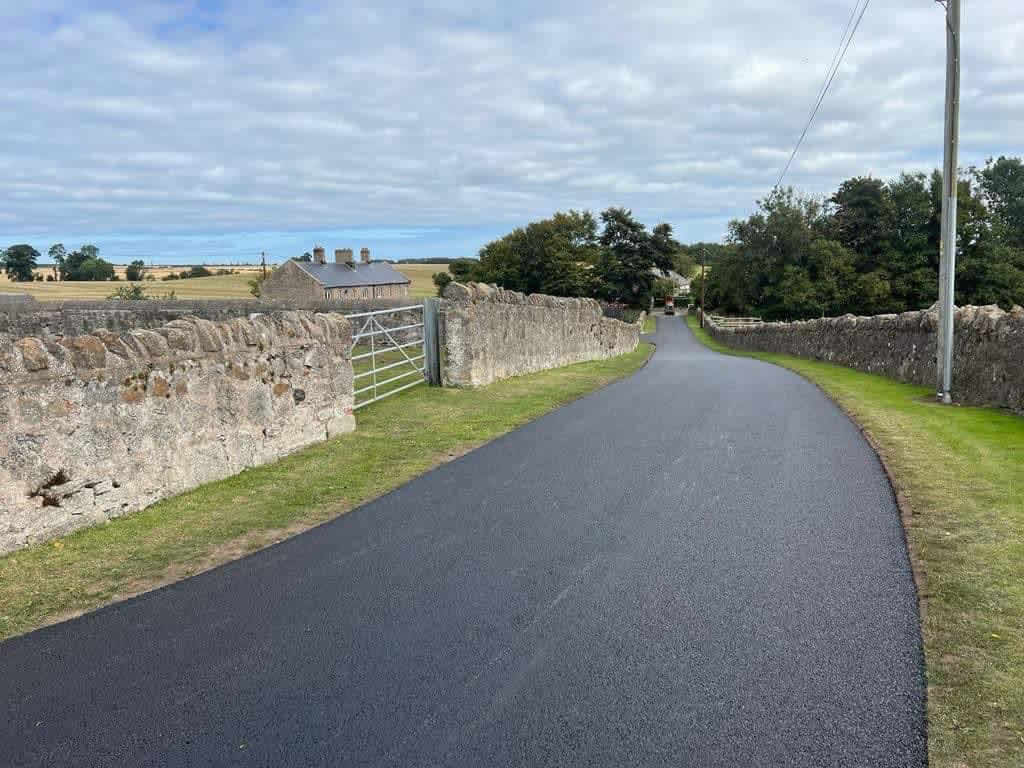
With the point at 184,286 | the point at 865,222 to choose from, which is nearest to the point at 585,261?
the point at 865,222

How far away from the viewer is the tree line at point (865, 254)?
222 ft

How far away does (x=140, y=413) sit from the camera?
6.66m

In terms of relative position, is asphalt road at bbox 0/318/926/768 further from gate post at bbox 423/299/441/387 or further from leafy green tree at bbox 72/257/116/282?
leafy green tree at bbox 72/257/116/282

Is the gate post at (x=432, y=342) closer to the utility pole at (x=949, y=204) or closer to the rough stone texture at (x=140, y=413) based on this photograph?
the rough stone texture at (x=140, y=413)

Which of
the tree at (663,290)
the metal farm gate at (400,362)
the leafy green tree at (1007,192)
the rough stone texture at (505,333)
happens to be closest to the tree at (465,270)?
the tree at (663,290)

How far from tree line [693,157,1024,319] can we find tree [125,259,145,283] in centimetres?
6431

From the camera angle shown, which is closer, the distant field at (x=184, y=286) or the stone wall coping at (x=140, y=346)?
the stone wall coping at (x=140, y=346)

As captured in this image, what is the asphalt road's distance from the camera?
3.22 meters

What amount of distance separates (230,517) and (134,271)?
9718cm

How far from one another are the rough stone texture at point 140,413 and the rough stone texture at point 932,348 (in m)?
10.2

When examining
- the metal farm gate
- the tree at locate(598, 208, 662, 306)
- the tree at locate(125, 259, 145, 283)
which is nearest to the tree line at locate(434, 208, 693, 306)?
the tree at locate(598, 208, 662, 306)

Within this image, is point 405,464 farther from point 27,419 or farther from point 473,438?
point 27,419

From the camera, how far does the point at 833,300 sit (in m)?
69.2

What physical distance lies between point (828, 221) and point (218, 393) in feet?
261
